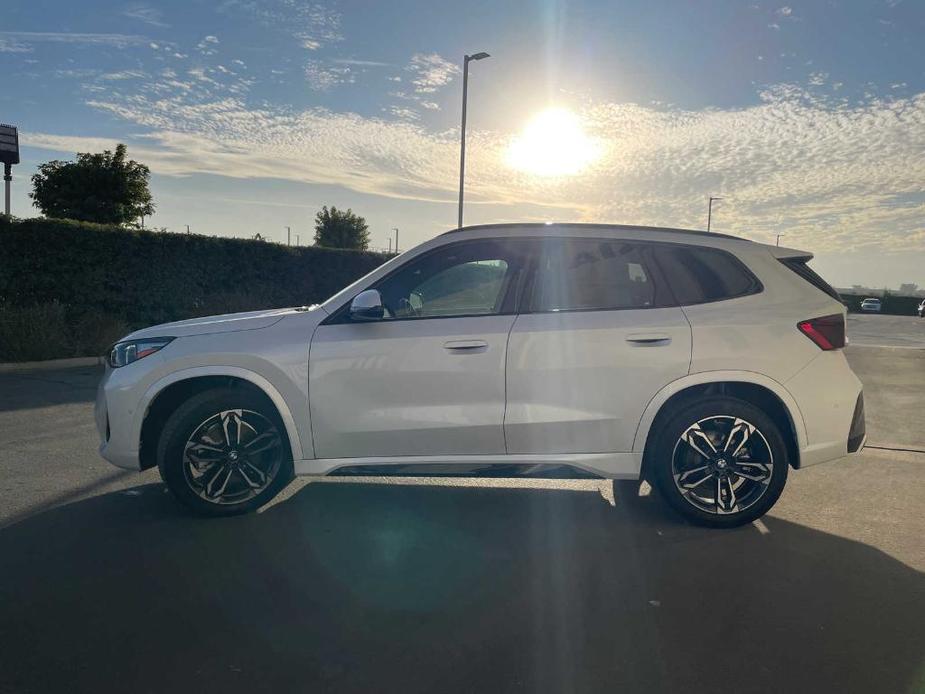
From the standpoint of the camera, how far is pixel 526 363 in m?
4.15

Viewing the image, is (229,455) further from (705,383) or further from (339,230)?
(339,230)

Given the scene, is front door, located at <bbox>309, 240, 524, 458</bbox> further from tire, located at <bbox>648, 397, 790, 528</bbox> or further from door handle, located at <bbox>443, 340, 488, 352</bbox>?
tire, located at <bbox>648, 397, 790, 528</bbox>

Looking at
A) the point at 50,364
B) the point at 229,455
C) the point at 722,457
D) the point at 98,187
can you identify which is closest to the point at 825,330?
the point at 722,457

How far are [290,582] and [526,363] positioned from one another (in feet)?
5.84

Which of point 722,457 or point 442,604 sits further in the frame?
point 722,457

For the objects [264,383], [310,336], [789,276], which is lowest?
[264,383]

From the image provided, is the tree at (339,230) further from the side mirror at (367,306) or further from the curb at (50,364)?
the side mirror at (367,306)

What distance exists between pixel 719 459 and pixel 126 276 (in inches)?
500

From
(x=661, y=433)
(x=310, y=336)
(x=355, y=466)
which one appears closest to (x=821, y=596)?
(x=661, y=433)

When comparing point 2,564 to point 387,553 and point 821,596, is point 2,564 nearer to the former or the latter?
point 387,553

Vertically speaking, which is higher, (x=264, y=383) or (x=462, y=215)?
(x=462, y=215)

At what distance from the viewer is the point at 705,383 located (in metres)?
4.24

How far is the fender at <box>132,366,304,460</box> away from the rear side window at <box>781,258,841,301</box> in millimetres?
3267

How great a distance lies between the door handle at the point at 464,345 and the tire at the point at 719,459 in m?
1.22
